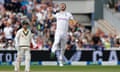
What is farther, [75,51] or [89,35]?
[89,35]

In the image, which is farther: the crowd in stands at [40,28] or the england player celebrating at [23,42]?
the crowd in stands at [40,28]

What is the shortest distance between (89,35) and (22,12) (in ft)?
10.7

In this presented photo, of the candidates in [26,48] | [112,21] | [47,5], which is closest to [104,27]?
[112,21]

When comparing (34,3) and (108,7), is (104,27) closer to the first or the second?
(108,7)

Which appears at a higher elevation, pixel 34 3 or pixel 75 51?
pixel 34 3

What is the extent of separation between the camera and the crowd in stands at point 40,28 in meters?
23.0

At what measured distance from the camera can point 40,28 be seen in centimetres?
2461

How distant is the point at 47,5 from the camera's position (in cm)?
2667

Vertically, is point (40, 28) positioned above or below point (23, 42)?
below

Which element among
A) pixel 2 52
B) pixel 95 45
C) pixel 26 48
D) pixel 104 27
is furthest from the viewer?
pixel 104 27

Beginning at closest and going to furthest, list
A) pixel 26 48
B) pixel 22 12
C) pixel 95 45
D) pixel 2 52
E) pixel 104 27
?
pixel 26 48, pixel 2 52, pixel 95 45, pixel 22 12, pixel 104 27

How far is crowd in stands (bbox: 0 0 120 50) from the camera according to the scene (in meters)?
23.0

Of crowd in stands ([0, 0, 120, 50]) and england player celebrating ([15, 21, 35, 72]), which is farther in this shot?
crowd in stands ([0, 0, 120, 50])

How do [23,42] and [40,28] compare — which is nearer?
[23,42]
